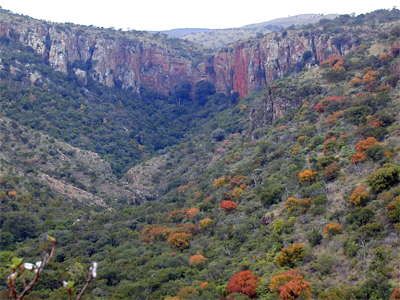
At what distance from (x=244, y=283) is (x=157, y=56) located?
94247mm

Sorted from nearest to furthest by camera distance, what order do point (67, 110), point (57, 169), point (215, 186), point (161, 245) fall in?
point (161, 245) < point (215, 186) < point (57, 169) < point (67, 110)

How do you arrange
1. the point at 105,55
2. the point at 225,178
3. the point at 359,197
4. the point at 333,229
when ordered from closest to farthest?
the point at 333,229, the point at 359,197, the point at 225,178, the point at 105,55

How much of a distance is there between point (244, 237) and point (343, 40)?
191 feet

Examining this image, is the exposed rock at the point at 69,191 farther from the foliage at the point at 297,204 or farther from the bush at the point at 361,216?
the bush at the point at 361,216

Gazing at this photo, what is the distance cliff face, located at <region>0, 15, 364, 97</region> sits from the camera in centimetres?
9044

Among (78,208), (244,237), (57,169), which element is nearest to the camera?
(244,237)

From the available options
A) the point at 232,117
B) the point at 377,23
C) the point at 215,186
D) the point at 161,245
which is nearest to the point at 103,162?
the point at 232,117

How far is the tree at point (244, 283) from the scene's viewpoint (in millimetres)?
24438

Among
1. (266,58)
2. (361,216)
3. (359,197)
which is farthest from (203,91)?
(361,216)

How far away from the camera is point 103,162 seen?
2992 inches

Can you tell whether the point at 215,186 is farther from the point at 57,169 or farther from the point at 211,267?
the point at 57,169

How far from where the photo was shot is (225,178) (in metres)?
50.3

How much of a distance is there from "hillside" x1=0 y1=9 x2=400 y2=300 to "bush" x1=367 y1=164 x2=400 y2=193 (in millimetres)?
65

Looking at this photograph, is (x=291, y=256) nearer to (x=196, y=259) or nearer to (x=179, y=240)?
(x=196, y=259)
